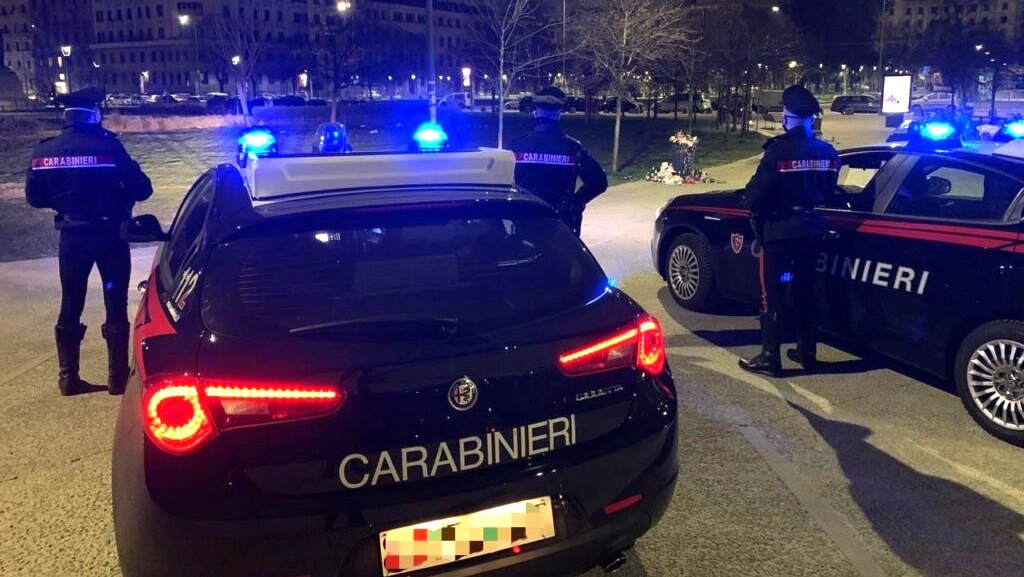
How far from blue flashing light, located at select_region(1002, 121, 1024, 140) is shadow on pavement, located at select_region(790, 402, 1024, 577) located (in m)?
3.91

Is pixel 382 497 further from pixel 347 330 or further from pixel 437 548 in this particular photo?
pixel 347 330

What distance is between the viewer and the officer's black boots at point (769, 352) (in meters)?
5.51

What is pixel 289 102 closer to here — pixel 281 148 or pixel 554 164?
pixel 281 148

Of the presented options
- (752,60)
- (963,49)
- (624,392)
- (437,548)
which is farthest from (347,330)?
(963,49)

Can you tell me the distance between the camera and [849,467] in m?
4.21

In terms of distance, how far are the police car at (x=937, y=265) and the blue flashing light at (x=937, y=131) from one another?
1 cm

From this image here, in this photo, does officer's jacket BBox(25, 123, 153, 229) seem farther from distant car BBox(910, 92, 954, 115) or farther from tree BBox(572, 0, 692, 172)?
distant car BBox(910, 92, 954, 115)

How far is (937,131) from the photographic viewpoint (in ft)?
19.9

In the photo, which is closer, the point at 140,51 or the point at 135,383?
the point at 135,383

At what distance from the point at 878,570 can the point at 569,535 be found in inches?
56.9

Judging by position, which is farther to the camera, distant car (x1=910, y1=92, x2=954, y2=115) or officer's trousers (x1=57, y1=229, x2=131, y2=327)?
distant car (x1=910, y1=92, x2=954, y2=115)

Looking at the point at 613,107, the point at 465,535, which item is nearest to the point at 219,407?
the point at 465,535

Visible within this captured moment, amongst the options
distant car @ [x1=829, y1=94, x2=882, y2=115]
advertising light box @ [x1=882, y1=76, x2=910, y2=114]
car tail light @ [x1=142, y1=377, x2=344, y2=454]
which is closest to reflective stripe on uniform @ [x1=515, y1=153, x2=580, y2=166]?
car tail light @ [x1=142, y1=377, x2=344, y2=454]

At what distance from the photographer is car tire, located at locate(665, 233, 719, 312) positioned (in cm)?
687
